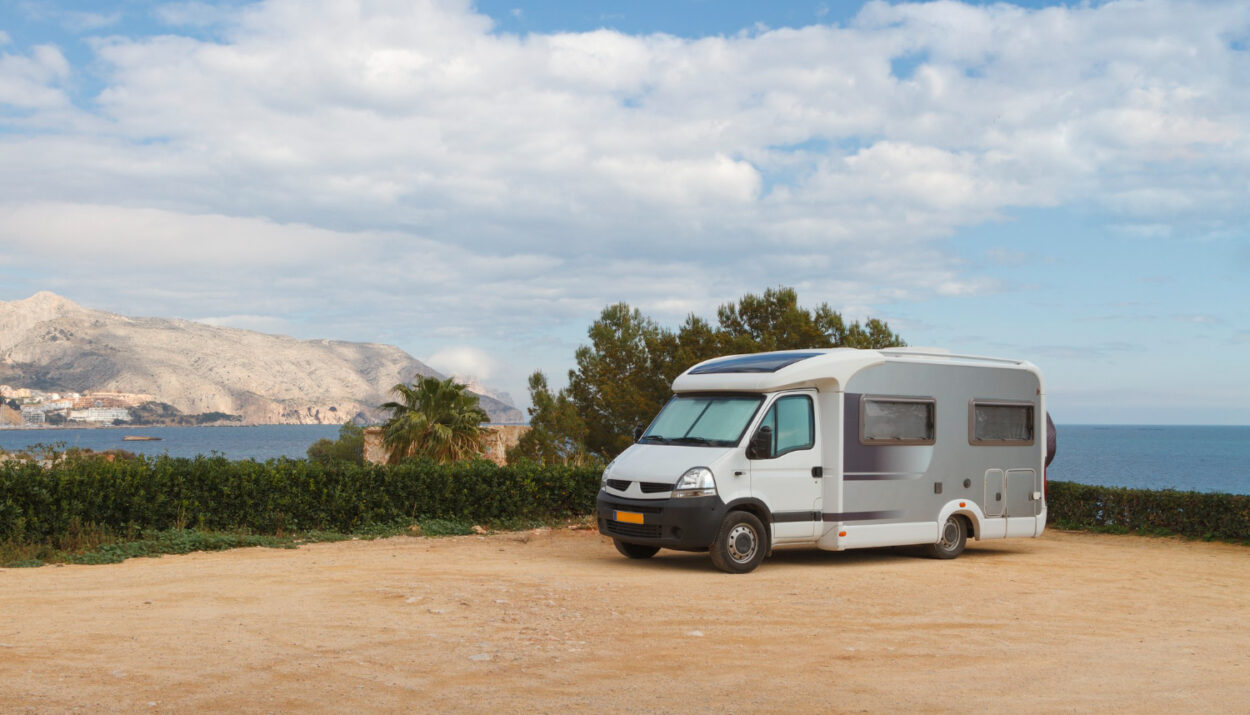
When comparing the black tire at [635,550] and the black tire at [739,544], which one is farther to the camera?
the black tire at [635,550]

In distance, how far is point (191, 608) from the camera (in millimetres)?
9547

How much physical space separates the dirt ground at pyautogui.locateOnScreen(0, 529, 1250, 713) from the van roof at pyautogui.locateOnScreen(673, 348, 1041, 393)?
2.31 m

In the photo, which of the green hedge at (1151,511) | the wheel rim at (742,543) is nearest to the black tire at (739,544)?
A: the wheel rim at (742,543)

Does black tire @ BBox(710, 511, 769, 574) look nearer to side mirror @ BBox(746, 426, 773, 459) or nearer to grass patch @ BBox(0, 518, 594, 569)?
side mirror @ BBox(746, 426, 773, 459)

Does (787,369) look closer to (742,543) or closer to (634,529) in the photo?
(742,543)

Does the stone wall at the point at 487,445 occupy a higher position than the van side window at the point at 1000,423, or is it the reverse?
the van side window at the point at 1000,423

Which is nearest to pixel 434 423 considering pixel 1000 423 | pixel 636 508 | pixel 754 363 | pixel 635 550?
pixel 635 550

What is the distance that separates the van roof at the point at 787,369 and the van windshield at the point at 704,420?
0.49 feet

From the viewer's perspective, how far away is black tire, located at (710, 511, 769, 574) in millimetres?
12227

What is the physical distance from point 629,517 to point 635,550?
130 cm

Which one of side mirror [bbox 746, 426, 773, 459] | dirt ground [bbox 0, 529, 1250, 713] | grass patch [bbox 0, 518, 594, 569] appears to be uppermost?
side mirror [bbox 746, 426, 773, 459]

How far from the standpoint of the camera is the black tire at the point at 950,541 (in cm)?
1423

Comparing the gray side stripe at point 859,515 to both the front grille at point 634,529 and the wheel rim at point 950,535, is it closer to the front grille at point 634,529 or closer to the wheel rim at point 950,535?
the wheel rim at point 950,535

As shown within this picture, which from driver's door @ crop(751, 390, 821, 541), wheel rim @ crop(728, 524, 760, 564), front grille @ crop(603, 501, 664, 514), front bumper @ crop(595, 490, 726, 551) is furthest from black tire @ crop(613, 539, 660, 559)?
driver's door @ crop(751, 390, 821, 541)
